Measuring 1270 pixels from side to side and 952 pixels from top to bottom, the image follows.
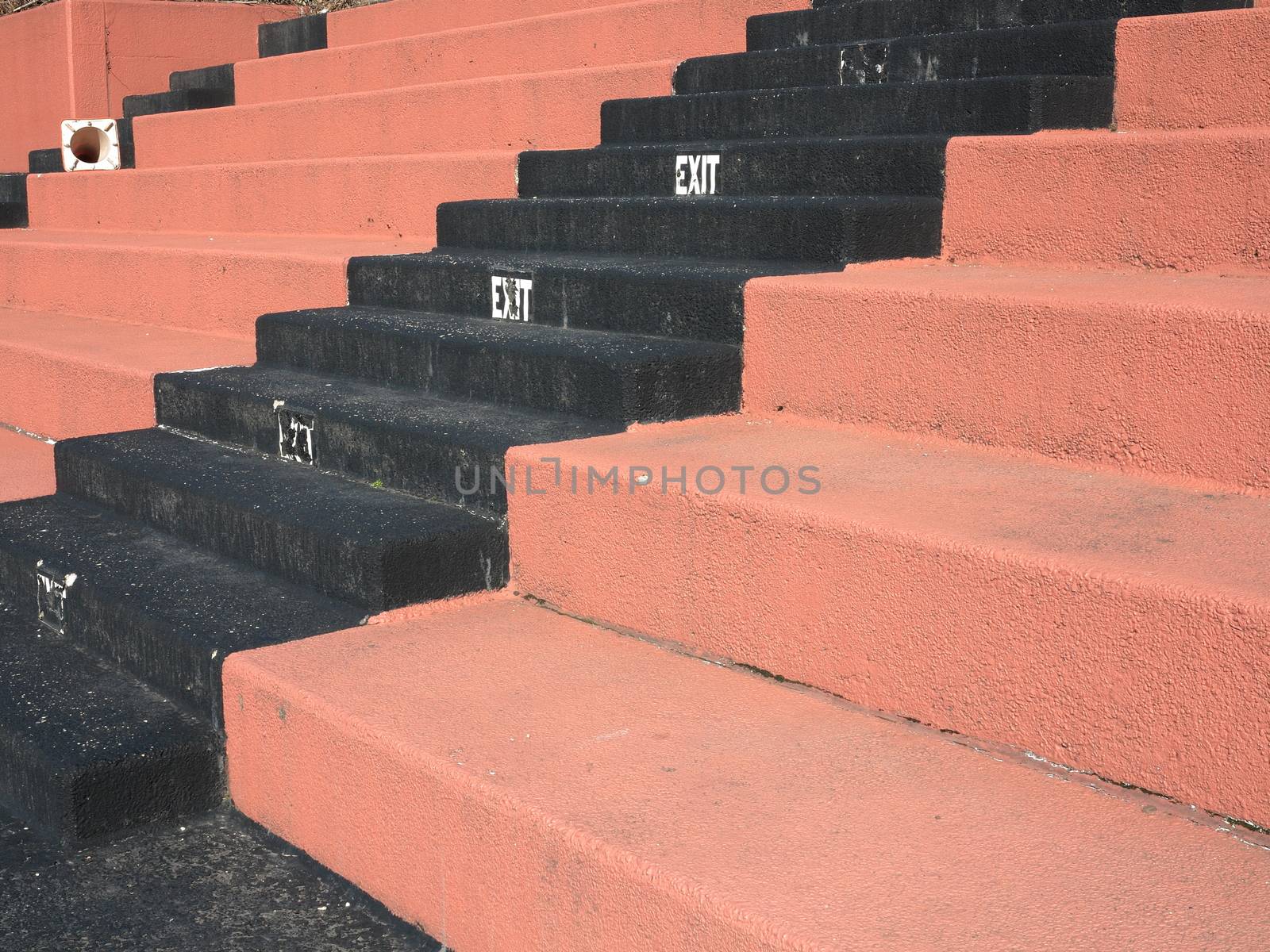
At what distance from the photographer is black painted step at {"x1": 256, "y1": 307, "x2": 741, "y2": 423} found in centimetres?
282

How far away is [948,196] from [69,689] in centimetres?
215

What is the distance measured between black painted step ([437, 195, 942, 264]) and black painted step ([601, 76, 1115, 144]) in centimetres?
35

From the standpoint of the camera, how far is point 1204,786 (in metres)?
1.66

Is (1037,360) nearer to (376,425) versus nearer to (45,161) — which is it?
(376,425)

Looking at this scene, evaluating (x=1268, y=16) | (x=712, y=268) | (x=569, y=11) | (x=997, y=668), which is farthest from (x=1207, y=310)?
(x=569, y=11)

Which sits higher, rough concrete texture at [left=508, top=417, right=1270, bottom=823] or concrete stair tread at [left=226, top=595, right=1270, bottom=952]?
rough concrete texture at [left=508, top=417, right=1270, bottom=823]

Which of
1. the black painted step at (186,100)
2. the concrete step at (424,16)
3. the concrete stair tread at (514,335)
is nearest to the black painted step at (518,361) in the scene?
the concrete stair tread at (514,335)

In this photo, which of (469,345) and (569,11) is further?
(569,11)

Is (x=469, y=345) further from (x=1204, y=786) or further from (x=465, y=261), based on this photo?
(x=1204, y=786)

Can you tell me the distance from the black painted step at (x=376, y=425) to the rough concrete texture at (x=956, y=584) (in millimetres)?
142

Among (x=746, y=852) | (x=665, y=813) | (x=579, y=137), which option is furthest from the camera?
(x=579, y=137)

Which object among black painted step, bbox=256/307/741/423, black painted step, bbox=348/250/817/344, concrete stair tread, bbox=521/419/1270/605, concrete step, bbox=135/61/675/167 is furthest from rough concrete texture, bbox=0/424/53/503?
concrete stair tread, bbox=521/419/1270/605

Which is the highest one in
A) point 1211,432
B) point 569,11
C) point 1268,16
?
point 569,11

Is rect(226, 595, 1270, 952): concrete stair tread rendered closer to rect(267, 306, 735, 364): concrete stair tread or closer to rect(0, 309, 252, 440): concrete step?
rect(267, 306, 735, 364): concrete stair tread
